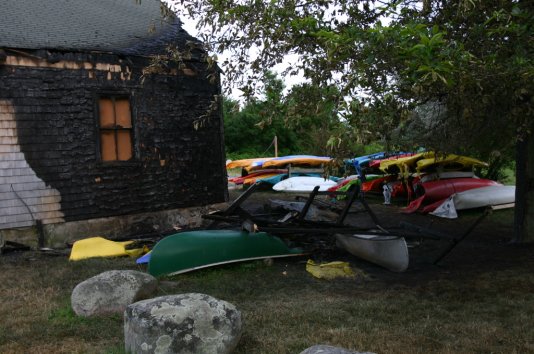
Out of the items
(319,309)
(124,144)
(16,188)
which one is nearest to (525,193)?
(319,309)

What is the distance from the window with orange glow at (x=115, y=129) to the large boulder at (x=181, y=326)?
23.9 feet

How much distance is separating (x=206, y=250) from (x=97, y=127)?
4.62 metres

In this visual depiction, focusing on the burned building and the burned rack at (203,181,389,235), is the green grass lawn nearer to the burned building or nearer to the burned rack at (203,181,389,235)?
the burned rack at (203,181,389,235)

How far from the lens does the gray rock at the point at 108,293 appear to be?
17.5ft

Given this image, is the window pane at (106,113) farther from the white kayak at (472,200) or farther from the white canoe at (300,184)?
the white canoe at (300,184)

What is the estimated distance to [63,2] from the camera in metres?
12.4

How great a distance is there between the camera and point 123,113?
11.2m

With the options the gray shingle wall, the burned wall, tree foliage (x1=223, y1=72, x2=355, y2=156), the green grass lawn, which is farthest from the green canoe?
the gray shingle wall

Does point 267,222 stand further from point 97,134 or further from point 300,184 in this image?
point 300,184

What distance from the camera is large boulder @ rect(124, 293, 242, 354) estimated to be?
3.91 m

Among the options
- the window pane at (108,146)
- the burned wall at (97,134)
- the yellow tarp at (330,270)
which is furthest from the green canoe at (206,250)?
the window pane at (108,146)

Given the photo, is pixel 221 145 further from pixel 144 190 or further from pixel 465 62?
pixel 465 62

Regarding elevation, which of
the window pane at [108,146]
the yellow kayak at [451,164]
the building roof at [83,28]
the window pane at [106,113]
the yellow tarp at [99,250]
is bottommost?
the yellow tarp at [99,250]

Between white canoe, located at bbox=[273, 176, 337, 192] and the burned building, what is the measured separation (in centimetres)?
660
